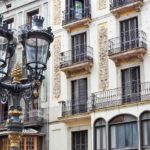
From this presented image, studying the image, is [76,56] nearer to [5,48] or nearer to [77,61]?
[77,61]

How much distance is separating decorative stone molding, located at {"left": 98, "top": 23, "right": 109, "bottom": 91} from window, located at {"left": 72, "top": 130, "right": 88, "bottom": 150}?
9.79 feet

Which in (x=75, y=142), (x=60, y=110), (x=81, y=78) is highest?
(x=81, y=78)

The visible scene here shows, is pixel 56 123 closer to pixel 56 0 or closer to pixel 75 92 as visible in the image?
pixel 75 92

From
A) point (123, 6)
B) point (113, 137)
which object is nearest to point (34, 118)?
point (113, 137)

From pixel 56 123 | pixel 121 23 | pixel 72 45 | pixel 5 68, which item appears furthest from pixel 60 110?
pixel 5 68

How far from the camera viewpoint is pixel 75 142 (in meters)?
29.0

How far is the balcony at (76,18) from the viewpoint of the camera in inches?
1156

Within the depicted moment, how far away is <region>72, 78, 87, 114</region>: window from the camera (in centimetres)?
2844

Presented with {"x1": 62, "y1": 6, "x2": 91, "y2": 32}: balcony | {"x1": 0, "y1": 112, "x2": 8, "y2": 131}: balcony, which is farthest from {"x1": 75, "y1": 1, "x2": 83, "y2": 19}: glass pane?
{"x1": 0, "y1": 112, "x2": 8, "y2": 131}: balcony

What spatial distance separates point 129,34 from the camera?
1074 inches

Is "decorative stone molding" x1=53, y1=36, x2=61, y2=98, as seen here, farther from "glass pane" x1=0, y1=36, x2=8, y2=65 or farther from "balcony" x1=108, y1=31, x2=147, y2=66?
"glass pane" x1=0, y1=36, x2=8, y2=65

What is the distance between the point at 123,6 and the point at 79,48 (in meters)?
4.01

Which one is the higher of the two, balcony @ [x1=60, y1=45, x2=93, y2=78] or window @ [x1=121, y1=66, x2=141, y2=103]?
balcony @ [x1=60, y1=45, x2=93, y2=78]

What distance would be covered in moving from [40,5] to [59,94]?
6596 millimetres
